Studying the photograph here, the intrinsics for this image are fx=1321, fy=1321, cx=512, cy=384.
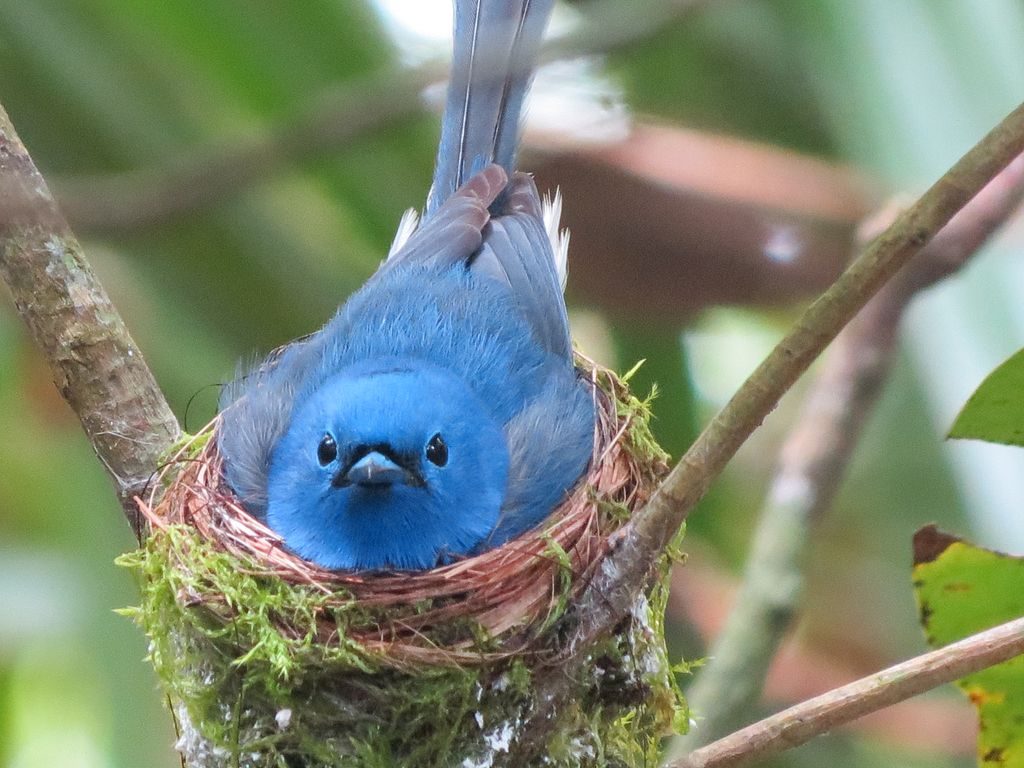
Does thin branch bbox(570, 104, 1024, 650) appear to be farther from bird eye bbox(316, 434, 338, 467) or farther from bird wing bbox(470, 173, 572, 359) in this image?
bird wing bbox(470, 173, 572, 359)

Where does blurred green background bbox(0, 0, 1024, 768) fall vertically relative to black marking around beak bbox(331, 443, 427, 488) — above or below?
above

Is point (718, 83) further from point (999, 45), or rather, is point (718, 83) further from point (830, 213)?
point (999, 45)

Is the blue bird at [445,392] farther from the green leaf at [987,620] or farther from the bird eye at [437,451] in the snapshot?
the green leaf at [987,620]

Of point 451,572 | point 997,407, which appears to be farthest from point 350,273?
point 997,407

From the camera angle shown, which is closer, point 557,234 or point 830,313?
point 830,313

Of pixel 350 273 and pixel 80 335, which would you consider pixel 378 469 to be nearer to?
pixel 80 335

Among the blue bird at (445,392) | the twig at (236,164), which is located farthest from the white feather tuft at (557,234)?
→ the twig at (236,164)

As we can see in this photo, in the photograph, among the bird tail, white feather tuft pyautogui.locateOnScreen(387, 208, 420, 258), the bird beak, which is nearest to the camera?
the bird beak

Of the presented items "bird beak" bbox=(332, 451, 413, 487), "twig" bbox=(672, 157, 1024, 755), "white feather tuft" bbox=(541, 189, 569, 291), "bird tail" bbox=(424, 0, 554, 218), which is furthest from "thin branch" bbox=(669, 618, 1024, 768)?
"white feather tuft" bbox=(541, 189, 569, 291)
